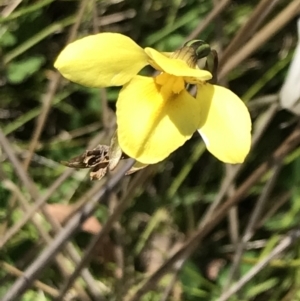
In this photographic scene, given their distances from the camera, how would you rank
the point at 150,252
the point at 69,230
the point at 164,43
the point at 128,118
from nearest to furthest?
the point at 128,118 < the point at 69,230 < the point at 164,43 < the point at 150,252

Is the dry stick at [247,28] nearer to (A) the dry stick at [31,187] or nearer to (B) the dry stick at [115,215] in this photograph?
(B) the dry stick at [115,215]

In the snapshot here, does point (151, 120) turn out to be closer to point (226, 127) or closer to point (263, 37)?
point (226, 127)

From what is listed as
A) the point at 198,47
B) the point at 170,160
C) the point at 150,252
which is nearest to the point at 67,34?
the point at 170,160

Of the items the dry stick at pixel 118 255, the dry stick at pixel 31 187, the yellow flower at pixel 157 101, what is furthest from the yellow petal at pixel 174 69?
the dry stick at pixel 118 255

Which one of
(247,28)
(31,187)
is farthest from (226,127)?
(31,187)

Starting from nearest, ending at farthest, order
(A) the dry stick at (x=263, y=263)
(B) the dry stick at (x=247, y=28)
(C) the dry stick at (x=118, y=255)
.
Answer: (B) the dry stick at (x=247, y=28), (A) the dry stick at (x=263, y=263), (C) the dry stick at (x=118, y=255)

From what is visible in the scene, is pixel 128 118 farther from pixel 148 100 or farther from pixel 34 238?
pixel 34 238
